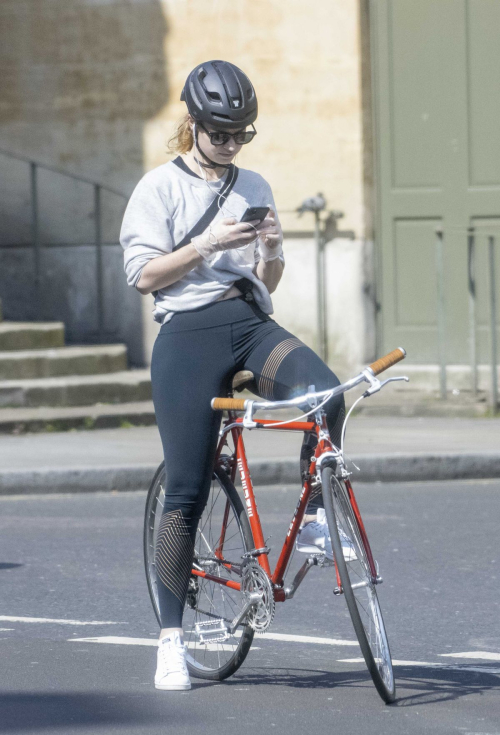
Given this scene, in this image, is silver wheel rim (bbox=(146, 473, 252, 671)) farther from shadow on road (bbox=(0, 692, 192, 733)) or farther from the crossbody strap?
the crossbody strap

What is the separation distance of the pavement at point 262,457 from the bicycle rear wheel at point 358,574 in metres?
5.06

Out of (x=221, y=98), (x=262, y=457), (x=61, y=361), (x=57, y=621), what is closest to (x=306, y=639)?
(x=57, y=621)

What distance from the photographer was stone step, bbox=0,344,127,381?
40.2 feet

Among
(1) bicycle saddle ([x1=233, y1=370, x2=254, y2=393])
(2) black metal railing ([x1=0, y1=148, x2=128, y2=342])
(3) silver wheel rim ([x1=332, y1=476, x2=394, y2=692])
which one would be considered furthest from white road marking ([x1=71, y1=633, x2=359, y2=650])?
(2) black metal railing ([x1=0, y1=148, x2=128, y2=342])

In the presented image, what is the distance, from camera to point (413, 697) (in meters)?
4.36

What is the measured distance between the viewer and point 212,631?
4.67 meters

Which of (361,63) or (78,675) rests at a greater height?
(361,63)

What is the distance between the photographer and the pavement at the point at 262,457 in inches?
364

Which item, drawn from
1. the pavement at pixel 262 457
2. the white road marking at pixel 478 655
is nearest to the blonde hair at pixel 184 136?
the white road marking at pixel 478 655

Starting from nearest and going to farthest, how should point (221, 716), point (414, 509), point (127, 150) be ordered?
point (221, 716)
point (414, 509)
point (127, 150)

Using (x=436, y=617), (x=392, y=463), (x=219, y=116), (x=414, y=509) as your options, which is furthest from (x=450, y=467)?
(x=219, y=116)

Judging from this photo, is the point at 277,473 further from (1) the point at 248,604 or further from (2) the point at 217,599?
(1) the point at 248,604

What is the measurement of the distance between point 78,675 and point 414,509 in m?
3.89

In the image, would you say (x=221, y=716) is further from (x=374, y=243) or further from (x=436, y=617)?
(x=374, y=243)
